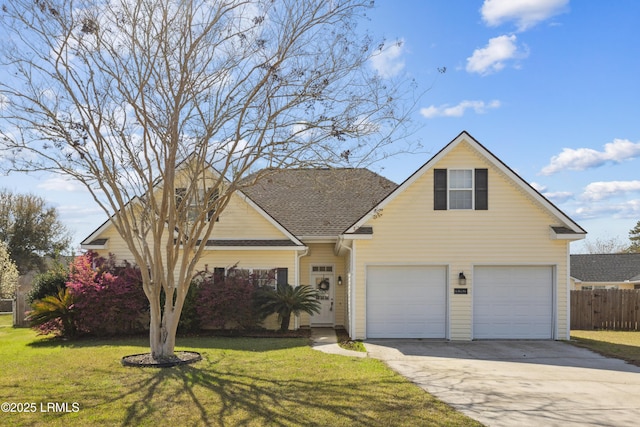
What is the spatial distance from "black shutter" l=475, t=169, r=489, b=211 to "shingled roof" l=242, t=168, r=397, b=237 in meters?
3.87

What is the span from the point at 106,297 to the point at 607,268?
30.8 metres

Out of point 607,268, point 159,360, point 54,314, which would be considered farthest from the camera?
point 607,268

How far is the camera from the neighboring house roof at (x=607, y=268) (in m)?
32.1

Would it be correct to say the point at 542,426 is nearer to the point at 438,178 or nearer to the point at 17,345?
the point at 438,178

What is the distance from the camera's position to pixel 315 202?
795 inches

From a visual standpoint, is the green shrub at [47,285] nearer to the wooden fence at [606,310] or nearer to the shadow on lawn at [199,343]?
the shadow on lawn at [199,343]

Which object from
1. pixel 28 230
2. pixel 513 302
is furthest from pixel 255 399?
pixel 28 230

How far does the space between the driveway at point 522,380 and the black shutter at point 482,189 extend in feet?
12.8

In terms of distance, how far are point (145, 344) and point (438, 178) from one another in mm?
9312

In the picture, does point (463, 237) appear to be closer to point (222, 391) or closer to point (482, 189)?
point (482, 189)

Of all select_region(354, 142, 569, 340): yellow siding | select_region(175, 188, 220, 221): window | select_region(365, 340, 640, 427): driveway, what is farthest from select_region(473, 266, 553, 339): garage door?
select_region(175, 188, 220, 221): window

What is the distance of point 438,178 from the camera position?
49.5 feet

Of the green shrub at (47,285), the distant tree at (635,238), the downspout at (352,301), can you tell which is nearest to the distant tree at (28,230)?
the green shrub at (47,285)

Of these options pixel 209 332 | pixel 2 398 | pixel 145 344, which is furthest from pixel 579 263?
pixel 2 398
